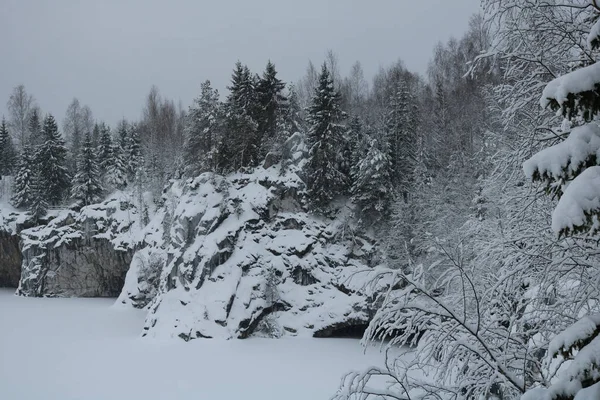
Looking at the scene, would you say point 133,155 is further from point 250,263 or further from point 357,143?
point 357,143

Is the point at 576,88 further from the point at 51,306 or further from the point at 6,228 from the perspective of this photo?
the point at 6,228

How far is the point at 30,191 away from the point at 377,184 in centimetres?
3155

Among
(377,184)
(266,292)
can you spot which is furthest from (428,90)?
(266,292)

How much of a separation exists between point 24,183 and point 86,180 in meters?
5.77

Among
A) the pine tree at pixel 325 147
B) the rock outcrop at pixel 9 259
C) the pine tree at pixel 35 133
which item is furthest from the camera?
the pine tree at pixel 35 133

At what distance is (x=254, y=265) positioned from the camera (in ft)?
65.1

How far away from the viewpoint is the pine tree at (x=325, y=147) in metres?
23.0

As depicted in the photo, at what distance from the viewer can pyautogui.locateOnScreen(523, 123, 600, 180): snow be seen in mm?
2186

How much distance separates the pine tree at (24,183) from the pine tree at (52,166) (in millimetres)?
699

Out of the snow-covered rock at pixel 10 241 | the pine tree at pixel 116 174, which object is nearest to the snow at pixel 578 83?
the pine tree at pixel 116 174

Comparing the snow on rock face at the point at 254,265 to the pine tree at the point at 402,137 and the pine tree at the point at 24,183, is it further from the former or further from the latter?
the pine tree at the point at 24,183

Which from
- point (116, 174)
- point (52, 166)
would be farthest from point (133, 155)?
point (52, 166)

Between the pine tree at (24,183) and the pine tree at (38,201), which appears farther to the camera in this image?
the pine tree at (24,183)

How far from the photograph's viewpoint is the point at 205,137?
25.5 m
